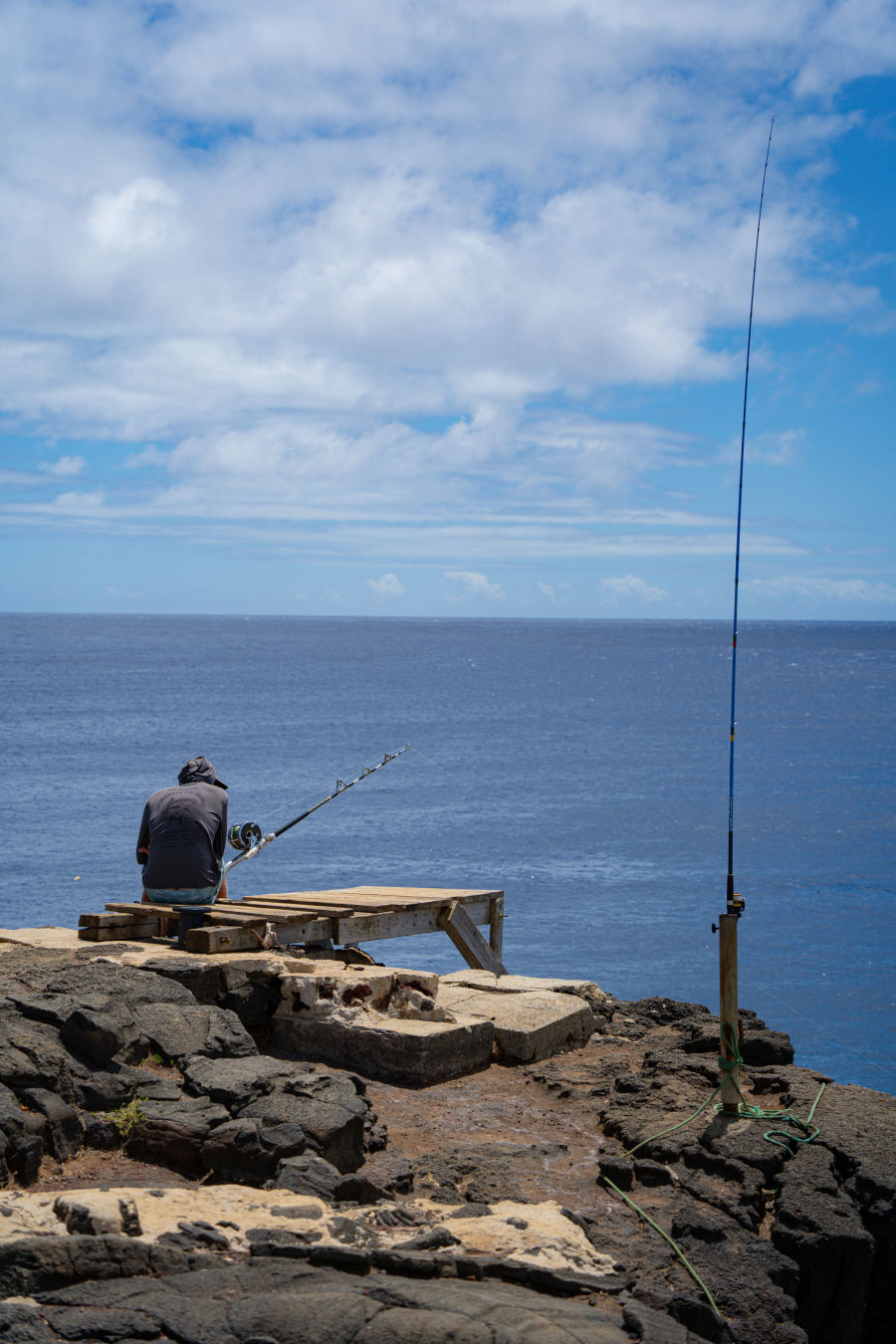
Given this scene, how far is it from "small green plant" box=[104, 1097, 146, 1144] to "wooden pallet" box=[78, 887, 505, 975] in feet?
8.67

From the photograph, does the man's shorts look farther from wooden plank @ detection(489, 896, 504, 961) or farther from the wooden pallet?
wooden plank @ detection(489, 896, 504, 961)

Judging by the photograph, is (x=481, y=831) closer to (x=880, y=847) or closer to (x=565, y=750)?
(x=880, y=847)

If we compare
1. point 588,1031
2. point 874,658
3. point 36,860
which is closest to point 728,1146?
point 588,1031

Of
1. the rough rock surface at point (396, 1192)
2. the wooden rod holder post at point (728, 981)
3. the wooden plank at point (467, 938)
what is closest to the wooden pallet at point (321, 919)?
the wooden plank at point (467, 938)

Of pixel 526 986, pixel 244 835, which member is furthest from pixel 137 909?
pixel 526 986

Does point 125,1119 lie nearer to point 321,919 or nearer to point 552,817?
point 321,919

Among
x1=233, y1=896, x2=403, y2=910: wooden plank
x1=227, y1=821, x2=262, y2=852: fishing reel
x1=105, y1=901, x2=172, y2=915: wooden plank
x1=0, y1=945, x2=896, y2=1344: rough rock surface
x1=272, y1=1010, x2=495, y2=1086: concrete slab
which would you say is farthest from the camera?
x1=227, y1=821, x2=262, y2=852: fishing reel

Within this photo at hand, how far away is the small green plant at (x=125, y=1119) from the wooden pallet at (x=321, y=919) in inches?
104

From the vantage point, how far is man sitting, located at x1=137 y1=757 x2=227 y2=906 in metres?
9.43

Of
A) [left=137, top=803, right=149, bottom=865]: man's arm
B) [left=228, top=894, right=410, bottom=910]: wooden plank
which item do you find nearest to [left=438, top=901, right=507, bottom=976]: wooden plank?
[left=228, top=894, right=410, bottom=910]: wooden plank

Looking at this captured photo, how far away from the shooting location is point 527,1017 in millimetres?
8875

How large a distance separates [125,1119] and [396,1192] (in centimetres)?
136

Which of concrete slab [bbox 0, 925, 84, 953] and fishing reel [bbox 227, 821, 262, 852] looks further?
fishing reel [bbox 227, 821, 262, 852]

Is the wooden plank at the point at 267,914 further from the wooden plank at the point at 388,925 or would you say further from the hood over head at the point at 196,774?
the hood over head at the point at 196,774
